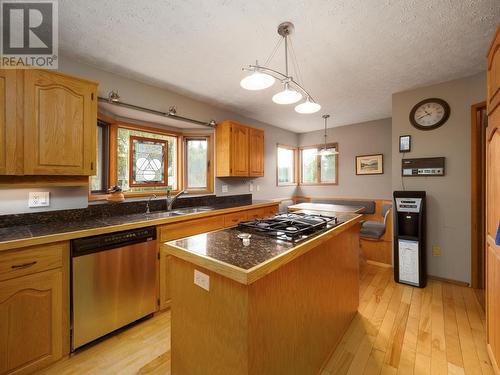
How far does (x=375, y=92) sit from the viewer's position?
305 cm

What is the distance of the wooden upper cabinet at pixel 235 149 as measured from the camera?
335cm

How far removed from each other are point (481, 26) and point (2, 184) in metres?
3.89

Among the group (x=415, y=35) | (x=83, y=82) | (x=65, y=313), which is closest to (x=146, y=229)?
(x=65, y=313)

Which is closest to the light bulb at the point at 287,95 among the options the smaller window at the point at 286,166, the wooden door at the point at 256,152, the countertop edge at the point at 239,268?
the countertop edge at the point at 239,268

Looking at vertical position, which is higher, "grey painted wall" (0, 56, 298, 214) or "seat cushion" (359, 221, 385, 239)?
"grey painted wall" (0, 56, 298, 214)

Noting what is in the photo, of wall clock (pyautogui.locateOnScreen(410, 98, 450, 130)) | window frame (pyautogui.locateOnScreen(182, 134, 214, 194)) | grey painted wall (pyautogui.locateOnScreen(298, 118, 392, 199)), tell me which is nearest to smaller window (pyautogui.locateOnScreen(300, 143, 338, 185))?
grey painted wall (pyautogui.locateOnScreen(298, 118, 392, 199))

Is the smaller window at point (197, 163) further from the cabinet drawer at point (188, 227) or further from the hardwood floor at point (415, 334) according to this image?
the hardwood floor at point (415, 334)

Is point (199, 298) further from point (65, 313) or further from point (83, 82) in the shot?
point (83, 82)

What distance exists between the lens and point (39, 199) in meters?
1.94

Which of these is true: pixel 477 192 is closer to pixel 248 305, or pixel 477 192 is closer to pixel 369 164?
pixel 369 164

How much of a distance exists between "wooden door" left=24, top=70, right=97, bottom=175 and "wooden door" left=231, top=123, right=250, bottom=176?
1.81m

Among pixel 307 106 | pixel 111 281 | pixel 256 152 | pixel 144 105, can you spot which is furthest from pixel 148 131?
pixel 307 106

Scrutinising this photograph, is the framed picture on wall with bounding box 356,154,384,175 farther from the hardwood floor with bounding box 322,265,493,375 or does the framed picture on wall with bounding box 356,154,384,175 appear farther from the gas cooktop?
the gas cooktop

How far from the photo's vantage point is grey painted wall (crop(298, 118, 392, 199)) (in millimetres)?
4371
